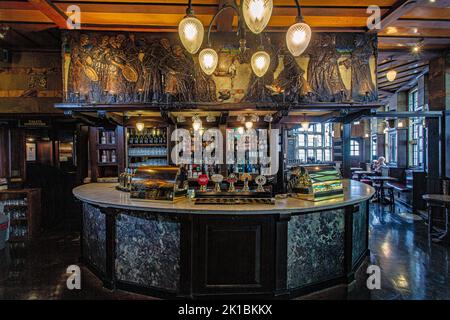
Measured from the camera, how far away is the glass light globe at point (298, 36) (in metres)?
2.34

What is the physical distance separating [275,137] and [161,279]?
418cm

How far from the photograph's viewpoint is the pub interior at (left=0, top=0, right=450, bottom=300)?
2838 mm

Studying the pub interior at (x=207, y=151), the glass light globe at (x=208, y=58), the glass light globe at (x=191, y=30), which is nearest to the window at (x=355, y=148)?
the pub interior at (x=207, y=151)

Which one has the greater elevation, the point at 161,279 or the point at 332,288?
the point at 161,279

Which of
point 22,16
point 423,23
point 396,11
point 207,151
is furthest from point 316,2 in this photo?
point 22,16

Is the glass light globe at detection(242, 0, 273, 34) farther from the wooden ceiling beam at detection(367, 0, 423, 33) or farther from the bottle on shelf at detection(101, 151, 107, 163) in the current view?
the bottle on shelf at detection(101, 151, 107, 163)

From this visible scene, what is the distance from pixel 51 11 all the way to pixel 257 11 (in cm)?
353

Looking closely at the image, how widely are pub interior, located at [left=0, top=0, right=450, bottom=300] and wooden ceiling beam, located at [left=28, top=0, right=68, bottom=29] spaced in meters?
0.04

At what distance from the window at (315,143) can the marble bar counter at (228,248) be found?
12918mm

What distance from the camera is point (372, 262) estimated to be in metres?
3.99

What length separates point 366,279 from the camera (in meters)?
3.41

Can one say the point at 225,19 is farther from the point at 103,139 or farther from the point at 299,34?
the point at 103,139
